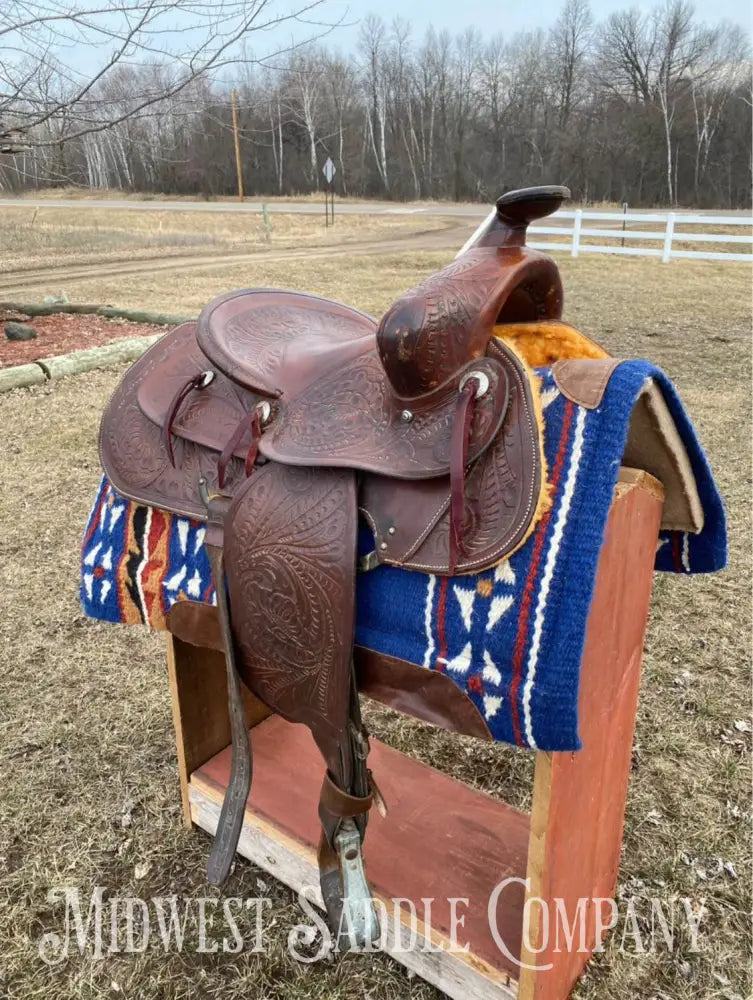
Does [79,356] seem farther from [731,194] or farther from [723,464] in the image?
[731,194]

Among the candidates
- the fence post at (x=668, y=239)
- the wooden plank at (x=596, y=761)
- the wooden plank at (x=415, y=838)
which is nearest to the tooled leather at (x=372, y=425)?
the wooden plank at (x=596, y=761)

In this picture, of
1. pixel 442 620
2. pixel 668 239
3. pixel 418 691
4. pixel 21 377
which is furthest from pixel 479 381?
pixel 668 239

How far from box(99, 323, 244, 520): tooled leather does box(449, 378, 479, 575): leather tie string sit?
422mm

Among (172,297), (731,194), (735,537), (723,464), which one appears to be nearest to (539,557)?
(735,537)

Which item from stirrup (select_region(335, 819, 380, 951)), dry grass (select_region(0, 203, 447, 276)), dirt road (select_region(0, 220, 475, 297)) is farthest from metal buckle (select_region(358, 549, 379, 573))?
dry grass (select_region(0, 203, 447, 276))

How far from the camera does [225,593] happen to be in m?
1.11

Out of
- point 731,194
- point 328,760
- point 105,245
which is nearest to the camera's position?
point 328,760

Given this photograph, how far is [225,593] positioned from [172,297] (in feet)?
25.7

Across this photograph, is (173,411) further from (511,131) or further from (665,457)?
(511,131)

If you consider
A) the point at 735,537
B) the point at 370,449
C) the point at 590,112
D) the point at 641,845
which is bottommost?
the point at 641,845

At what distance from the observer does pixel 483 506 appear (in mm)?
901

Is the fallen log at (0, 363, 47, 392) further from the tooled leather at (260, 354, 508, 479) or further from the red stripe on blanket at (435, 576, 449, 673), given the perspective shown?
the red stripe on blanket at (435, 576, 449, 673)

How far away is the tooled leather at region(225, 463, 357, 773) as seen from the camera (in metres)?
0.98

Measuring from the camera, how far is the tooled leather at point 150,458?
3.97ft
